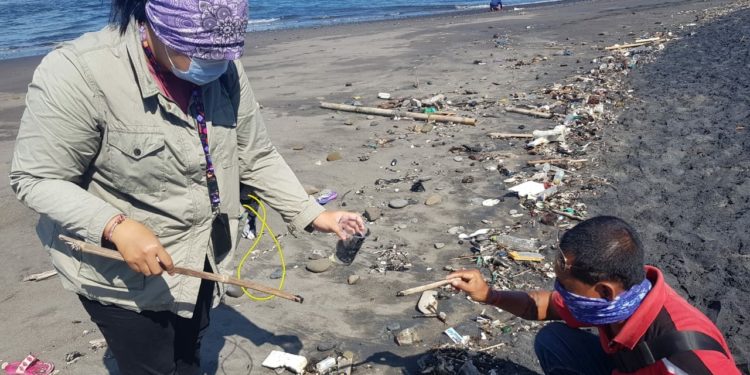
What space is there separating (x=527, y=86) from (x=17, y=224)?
9006mm

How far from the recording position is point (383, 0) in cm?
3616

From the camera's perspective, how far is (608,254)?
2.64 metres

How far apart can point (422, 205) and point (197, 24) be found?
183 inches

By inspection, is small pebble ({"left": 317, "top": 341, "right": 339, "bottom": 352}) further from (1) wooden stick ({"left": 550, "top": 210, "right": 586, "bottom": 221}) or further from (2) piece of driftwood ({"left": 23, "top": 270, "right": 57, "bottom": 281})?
(1) wooden stick ({"left": 550, "top": 210, "right": 586, "bottom": 221})

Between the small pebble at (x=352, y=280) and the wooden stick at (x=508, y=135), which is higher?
the wooden stick at (x=508, y=135)

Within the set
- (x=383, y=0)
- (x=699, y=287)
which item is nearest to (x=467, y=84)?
(x=699, y=287)

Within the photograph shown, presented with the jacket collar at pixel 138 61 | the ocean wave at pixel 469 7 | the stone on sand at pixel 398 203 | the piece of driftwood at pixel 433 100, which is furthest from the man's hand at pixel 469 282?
the ocean wave at pixel 469 7

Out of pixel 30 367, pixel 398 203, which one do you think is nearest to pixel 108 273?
pixel 30 367

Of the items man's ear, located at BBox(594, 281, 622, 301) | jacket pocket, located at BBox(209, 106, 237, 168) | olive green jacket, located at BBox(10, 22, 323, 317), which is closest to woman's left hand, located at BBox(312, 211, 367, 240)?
olive green jacket, located at BBox(10, 22, 323, 317)

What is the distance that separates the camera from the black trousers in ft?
8.55

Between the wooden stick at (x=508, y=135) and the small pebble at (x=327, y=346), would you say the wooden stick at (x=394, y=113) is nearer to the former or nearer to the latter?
the wooden stick at (x=508, y=135)

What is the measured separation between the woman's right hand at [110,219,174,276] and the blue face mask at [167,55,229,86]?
629 millimetres

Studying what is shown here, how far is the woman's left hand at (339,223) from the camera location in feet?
10.3

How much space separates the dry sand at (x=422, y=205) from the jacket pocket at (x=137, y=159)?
84.0 inches
